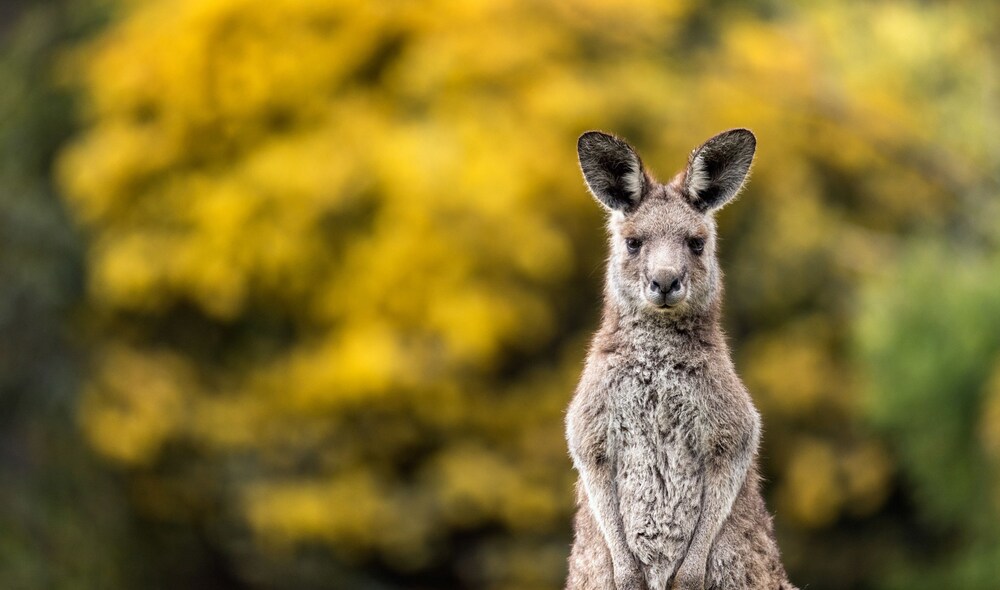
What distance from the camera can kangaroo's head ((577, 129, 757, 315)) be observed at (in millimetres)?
5840

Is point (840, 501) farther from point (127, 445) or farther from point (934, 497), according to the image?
point (127, 445)

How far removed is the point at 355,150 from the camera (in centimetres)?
1612

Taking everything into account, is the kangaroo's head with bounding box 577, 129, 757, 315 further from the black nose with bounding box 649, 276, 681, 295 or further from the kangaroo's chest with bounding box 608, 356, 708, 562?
the kangaroo's chest with bounding box 608, 356, 708, 562

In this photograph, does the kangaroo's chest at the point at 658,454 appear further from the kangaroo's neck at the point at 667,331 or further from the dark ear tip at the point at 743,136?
the dark ear tip at the point at 743,136

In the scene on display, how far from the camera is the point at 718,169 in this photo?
19.6 feet

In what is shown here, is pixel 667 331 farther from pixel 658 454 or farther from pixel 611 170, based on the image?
pixel 611 170

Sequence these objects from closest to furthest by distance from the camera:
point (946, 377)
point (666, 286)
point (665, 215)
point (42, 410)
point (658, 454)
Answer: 1. point (666, 286)
2. point (658, 454)
3. point (665, 215)
4. point (946, 377)
5. point (42, 410)

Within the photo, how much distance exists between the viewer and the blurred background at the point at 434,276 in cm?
1585

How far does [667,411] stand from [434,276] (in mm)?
10211

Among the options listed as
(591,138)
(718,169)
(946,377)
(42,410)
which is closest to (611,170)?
(591,138)

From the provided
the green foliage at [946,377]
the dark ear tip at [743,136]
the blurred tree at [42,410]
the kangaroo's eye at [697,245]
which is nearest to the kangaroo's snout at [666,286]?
the kangaroo's eye at [697,245]

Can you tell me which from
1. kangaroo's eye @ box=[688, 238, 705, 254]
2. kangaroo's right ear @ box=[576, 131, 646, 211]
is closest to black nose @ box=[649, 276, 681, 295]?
kangaroo's eye @ box=[688, 238, 705, 254]

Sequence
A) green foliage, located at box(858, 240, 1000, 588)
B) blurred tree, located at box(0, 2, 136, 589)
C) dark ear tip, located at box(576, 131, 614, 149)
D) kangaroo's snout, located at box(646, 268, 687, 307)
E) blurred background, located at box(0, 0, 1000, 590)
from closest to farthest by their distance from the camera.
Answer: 1. kangaroo's snout, located at box(646, 268, 687, 307)
2. dark ear tip, located at box(576, 131, 614, 149)
3. green foliage, located at box(858, 240, 1000, 588)
4. blurred background, located at box(0, 0, 1000, 590)
5. blurred tree, located at box(0, 2, 136, 589)

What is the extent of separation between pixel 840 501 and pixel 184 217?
8.48 metres
